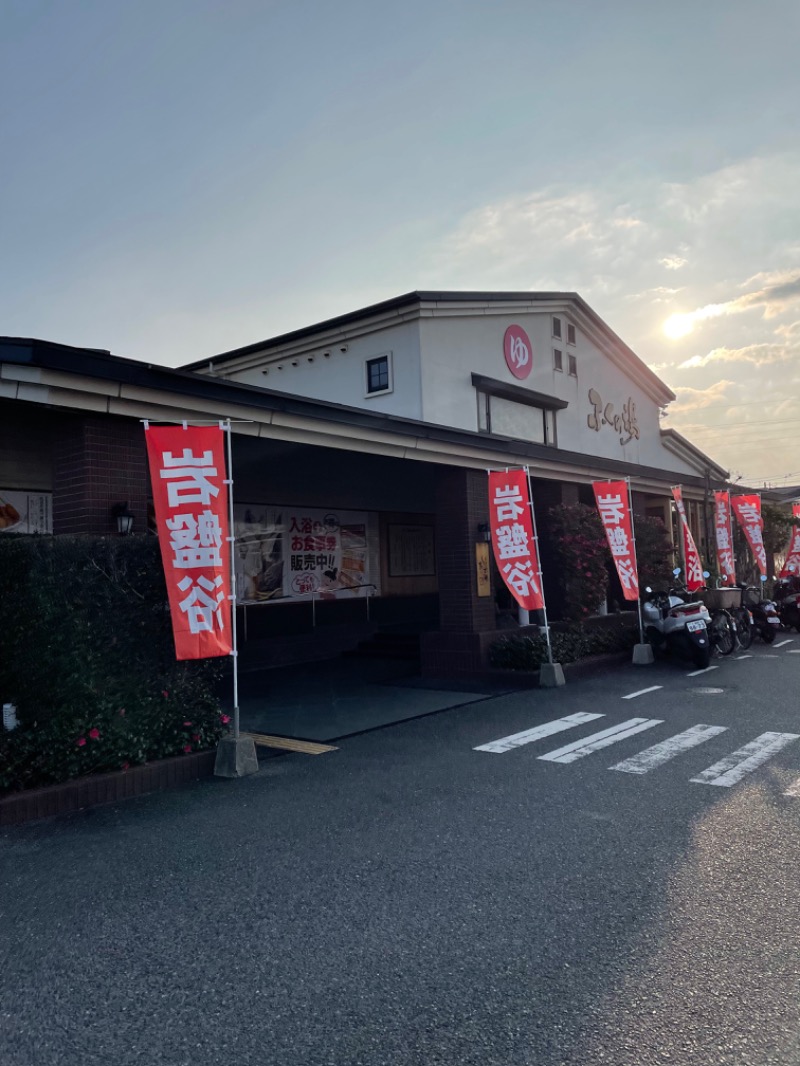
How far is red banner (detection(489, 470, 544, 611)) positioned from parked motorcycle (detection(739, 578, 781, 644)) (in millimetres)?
6262

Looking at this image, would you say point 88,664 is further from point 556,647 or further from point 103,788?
point 556,647

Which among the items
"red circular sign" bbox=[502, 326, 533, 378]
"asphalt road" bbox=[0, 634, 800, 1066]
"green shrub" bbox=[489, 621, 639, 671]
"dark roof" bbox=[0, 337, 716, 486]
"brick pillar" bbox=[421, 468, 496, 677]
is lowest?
"asphalt road" bbox=[0, 634, 800, 1066]

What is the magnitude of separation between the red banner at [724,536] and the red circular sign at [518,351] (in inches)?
227

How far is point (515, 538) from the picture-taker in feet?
38.0

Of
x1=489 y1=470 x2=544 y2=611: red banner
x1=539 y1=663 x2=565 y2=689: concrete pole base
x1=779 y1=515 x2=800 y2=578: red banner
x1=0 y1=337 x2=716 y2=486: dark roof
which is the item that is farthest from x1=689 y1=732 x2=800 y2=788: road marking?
x1=779 y1=515 x2=800 y2=578: red banner

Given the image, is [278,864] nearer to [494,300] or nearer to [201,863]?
[201,863]

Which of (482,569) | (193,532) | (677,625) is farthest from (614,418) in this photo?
(193,532)

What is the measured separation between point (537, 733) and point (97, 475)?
528cm

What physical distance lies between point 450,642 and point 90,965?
926 centimetres

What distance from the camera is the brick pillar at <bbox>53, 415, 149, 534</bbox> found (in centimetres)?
730

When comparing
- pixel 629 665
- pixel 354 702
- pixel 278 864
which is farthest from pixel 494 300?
pixel 278 864

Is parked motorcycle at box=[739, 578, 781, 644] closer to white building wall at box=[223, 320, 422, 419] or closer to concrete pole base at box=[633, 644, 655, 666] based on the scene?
concrete pole base at box=[633, 644, 655, 666]

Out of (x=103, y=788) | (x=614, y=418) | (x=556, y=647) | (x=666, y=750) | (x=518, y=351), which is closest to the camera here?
(x=103, y=788)

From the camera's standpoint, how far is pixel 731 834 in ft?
16.4
